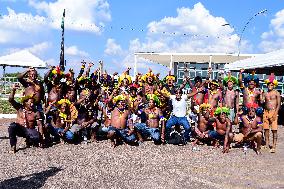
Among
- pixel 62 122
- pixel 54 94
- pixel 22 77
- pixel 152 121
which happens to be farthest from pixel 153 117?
pixel 22 77

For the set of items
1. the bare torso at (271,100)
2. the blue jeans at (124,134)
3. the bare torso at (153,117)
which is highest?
the bare torso at (271,100)

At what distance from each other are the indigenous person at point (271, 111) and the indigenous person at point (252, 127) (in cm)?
37

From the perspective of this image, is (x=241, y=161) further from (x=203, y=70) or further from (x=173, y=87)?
(x=203, y=70)

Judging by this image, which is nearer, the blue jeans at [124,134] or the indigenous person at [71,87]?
the blue jeans at [124,134]

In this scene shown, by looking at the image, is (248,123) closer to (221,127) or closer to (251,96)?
(221,127)

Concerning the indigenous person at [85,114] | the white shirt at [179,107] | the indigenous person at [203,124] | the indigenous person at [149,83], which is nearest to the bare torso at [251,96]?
the indigenous person at [203,124]

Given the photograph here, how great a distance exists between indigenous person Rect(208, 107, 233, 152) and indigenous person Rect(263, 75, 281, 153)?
905 mm

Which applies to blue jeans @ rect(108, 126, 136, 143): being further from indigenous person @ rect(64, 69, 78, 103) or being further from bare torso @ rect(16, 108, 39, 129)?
bare torso @ rect(16, 108, 39, 129)

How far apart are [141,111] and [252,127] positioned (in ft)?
9.13

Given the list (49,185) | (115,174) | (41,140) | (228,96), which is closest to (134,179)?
(115,174)

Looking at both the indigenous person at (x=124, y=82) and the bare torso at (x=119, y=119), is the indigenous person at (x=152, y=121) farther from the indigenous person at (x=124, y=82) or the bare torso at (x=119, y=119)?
the indigenous person at (x=124, y=82)

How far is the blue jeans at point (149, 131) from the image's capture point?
31.8 ft

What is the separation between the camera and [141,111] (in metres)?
10.1

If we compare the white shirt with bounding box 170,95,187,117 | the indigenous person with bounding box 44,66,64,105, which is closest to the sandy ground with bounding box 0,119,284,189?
the white shirt with bounding box 170,95,187,117
